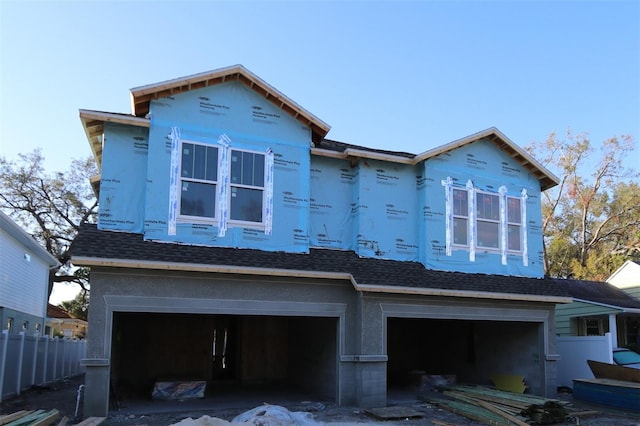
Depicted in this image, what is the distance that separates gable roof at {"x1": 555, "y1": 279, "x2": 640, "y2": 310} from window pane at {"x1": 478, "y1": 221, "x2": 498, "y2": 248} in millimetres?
7138

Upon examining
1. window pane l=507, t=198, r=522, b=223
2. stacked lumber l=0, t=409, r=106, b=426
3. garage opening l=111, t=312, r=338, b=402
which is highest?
window pane l=507, t=198, r=522, b=223

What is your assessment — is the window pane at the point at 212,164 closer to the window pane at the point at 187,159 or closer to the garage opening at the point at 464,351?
the window pane at the point at 187,159

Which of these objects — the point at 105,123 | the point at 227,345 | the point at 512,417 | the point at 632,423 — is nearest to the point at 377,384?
the point at 512,417

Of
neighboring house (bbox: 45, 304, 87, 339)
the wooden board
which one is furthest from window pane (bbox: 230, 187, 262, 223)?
neighboring house (bbox: 45, 304, 87, 339)

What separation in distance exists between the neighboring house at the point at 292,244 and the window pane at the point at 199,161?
0.10ft

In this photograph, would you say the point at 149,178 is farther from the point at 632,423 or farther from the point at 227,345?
the point at 632,423

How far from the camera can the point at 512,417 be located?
11.1 meters

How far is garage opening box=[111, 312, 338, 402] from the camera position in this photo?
48.7 ft

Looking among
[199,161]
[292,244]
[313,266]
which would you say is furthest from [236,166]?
[313,266]

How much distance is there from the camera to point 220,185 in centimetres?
1244

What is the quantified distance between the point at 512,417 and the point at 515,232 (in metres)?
5.85

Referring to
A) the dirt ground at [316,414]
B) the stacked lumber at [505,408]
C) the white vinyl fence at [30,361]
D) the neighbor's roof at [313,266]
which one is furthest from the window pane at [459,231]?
the white vinyl fence at [30,361]

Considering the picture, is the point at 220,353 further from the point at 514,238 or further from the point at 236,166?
the point at 514,238

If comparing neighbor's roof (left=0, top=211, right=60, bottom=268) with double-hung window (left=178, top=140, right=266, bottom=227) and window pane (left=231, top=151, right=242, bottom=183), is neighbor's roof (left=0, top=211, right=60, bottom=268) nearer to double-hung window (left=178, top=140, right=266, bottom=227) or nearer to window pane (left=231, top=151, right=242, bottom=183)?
double-hung window (left=178, top=140, right=266, bottom=227)
